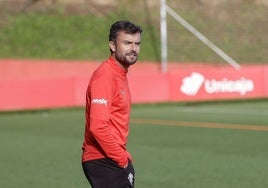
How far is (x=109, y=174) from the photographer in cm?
577

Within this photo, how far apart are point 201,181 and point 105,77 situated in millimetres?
5155

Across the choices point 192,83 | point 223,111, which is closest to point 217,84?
point 192,83

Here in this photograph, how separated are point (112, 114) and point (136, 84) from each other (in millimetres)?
19679

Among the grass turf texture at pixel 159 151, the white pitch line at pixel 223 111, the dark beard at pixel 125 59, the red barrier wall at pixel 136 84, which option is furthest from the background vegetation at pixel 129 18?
the dark beard at pixel 125 59

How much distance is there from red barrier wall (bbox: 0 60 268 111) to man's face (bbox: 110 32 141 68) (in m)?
18.2

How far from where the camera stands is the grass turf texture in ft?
35.4

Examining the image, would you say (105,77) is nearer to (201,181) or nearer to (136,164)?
(201,181)

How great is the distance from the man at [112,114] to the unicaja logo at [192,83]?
2019 cm

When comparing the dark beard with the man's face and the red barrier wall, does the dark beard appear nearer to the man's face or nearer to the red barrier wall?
the man's face

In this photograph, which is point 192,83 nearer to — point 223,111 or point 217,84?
point 217,84

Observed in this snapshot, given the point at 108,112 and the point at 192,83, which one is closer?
the point at 108,112

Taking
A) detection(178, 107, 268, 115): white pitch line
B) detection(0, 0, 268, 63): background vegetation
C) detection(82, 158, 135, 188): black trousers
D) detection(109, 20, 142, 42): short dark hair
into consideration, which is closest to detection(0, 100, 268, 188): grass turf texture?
detection(178, 107, 268, 115): white pitch line

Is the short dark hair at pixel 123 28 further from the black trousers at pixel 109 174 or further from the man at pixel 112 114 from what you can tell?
the black trousers at pixel 109 174

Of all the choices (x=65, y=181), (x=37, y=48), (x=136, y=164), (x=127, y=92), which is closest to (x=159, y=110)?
(x=37, y=48)
